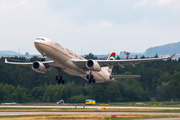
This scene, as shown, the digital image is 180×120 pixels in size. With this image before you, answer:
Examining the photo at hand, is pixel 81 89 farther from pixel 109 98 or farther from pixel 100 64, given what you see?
pixel 100 64

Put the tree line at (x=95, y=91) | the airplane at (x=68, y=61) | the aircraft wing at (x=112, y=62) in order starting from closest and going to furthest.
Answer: the airplane at (x=68, y=61), the aircraft wing at (x=112, y=62), the tree line at (x=95, y=91)

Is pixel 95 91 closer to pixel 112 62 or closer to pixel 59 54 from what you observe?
pixel 112 62

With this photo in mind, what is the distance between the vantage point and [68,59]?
132 feet

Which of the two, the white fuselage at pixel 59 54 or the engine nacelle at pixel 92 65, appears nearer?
the white fuselage at pixel 59 54

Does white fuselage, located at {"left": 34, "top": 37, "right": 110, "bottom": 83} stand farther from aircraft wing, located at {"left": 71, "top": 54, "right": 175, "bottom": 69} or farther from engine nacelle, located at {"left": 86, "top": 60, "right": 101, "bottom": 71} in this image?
engine nacelle, located at {"left": 86, "top": 60, "right": 101, "bottom": 71}

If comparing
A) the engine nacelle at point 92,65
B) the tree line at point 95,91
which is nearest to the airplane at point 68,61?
the engine nacelle at point 92,65

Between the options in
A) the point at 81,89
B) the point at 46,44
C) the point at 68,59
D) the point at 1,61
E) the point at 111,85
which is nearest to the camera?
the point at 46,44

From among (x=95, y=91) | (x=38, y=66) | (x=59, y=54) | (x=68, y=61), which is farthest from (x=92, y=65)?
(x=95, y=91)

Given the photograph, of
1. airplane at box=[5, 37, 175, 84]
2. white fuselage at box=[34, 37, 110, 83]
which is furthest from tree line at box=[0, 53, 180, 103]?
white fuselage at box=[34, 37, 110, 83]

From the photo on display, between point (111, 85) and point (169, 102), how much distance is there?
14845 mm

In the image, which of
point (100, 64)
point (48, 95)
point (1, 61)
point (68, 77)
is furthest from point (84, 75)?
point (1, 61)

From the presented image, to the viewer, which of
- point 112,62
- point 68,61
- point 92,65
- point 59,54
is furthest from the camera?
point 112,62

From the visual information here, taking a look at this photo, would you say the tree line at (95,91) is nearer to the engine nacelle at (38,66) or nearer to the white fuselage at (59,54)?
the engine nacelle at (38,66)

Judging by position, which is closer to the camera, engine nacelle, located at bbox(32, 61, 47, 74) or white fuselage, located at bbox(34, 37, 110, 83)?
white fuselage, located at bbox(34, 37, 110, 83)
